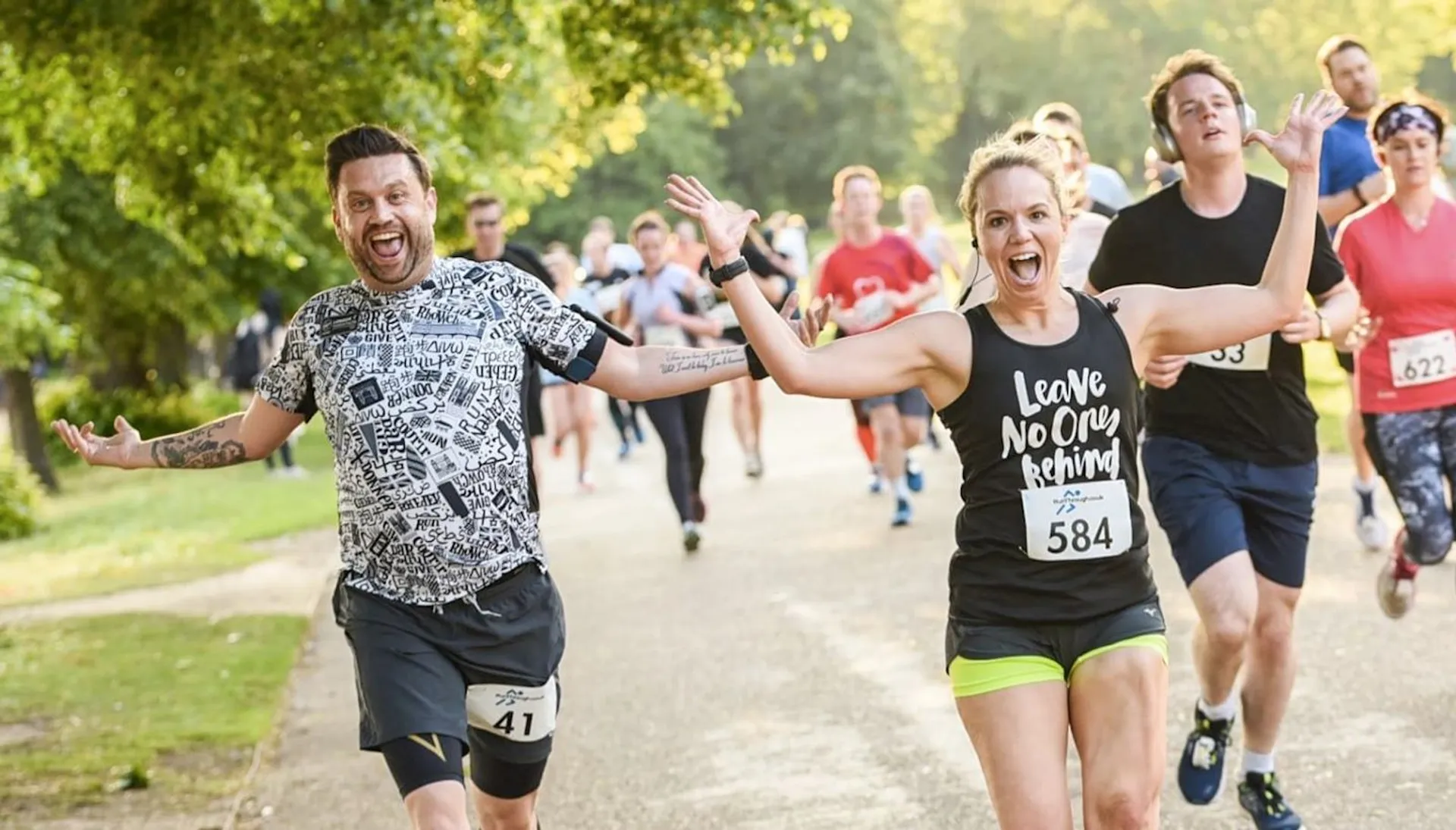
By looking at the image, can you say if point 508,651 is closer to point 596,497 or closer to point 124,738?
point 124,738

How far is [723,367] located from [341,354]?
3.04 ft

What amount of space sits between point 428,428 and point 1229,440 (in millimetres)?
2586

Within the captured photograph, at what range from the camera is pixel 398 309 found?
509 centimetres

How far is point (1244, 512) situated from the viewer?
20.8ft

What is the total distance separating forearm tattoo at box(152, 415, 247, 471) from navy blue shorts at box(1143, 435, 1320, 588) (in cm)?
272

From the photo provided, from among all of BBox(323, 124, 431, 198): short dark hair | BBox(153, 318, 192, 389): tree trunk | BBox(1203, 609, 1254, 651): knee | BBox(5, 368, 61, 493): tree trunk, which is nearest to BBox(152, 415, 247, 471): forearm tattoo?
BBox(323, 124, 431, 198): short dark hair

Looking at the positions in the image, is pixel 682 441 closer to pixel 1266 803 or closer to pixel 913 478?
pixel 913 478

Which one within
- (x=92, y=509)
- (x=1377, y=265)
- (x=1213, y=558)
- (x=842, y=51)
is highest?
(x=842, y=51)

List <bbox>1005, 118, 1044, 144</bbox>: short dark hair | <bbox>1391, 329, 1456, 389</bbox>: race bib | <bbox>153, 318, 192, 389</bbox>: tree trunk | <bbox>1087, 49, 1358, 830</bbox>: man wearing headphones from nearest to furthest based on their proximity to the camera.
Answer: <bbox>1005, 118, 1044, 144</bbox>: short dark hair → <bbox>1087, 49, 1358, 830</bbox>: man wearing headphones → <bbox>1391, 329, 1456, 389</bbox>: race bib → <bbox>153, 318, 192, 389</bbox>: tree trunk

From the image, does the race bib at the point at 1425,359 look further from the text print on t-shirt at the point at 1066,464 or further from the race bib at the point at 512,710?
the race bib at the point at 512,710

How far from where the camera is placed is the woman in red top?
759 cm

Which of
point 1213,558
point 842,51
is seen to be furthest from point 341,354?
point 842,51

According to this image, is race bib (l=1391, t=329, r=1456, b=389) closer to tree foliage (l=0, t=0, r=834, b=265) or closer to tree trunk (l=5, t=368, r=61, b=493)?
tree foliage (l=0, t=0, r=834, b=265)

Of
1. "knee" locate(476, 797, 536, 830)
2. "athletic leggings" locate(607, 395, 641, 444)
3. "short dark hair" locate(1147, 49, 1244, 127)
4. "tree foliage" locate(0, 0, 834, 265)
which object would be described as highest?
"tree foliage" locate(0, 0, 834, 265)
